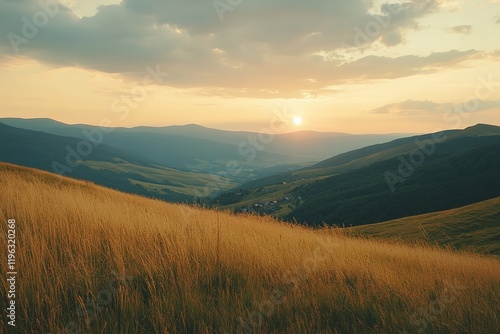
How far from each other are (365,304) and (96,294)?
11.7ft

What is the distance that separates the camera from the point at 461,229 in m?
51.0

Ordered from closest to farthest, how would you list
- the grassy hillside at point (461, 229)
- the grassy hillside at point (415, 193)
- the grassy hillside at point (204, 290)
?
the grassy hillside at point (204, 290), the grassy hillside at point (461, 229), the grassy hillside at point (415, 193)

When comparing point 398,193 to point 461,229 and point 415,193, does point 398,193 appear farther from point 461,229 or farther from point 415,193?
point 461,229

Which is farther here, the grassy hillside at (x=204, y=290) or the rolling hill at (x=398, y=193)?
the rolling hill at (x=398, y=193)

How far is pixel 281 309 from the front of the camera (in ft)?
13.2

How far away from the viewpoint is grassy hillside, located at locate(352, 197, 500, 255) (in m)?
41.3

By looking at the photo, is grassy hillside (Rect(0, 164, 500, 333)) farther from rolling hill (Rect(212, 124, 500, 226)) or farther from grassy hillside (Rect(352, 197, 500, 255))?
rolling hill (Rect(212, 124, 500, 226))

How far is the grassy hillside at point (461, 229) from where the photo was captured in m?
41.3

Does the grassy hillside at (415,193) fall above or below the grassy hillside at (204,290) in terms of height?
below

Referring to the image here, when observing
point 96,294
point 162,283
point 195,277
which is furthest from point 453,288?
point 96,294

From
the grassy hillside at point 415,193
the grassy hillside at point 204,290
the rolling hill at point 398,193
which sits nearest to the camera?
the grassy hillside at point 204,290

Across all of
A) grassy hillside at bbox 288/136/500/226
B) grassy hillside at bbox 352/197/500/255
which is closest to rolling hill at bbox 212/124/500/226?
grassy hillside at bbox 288/136/500/226

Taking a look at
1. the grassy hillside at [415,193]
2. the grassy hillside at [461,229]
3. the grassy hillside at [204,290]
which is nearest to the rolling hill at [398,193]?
the grassy hillside at [415,193]

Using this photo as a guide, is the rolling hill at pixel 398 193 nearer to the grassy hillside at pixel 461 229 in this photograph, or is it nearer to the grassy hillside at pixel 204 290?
the grassy hillside at pixel 461 229
